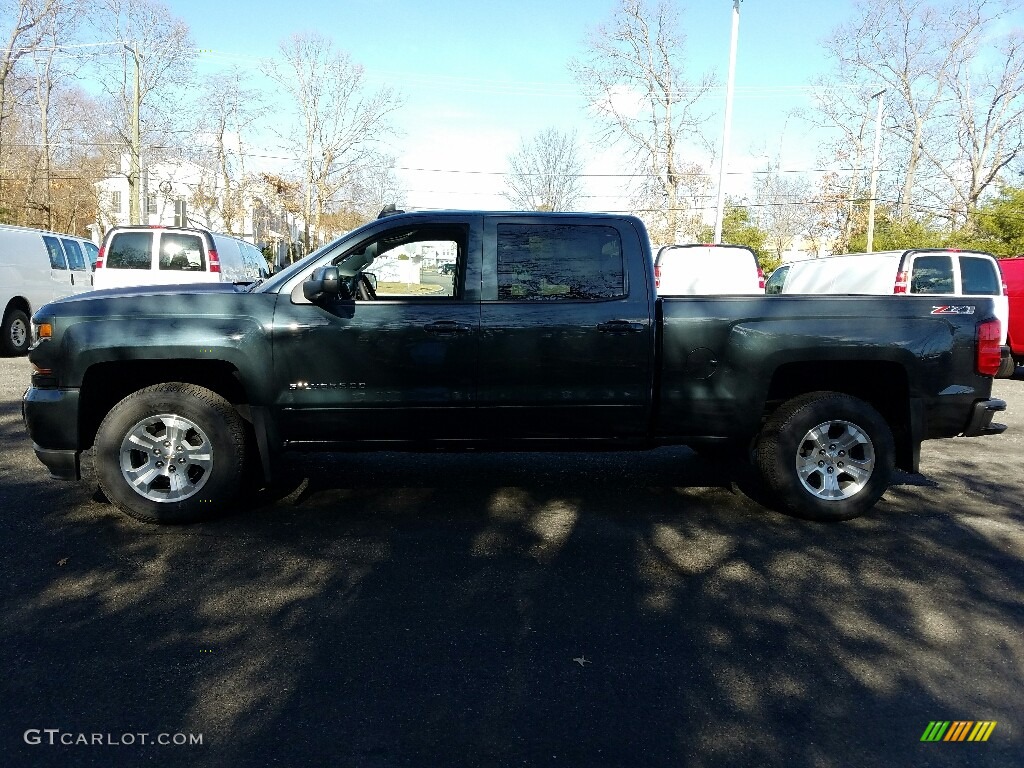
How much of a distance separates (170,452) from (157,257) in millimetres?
9048

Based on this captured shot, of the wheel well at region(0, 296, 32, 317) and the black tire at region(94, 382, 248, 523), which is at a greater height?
the wheel well at region(0, 296, 32, 317)

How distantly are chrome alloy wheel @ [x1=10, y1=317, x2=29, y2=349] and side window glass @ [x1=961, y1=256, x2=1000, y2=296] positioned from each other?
15.2 meters

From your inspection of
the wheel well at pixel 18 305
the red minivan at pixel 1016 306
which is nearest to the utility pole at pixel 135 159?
the wheel well at pixel 18 305

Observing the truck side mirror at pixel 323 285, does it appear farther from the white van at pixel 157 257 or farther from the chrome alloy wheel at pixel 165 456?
the white van at pixel 157 257

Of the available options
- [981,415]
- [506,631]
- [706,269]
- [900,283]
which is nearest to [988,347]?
[981,415]

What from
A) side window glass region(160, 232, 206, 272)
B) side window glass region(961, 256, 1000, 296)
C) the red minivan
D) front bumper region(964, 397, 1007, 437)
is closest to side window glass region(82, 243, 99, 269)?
side window glass region(160, 232, 206, 272)

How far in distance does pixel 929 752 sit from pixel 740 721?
62 cm

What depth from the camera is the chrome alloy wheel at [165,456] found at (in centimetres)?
471

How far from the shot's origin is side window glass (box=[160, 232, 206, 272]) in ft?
41.5

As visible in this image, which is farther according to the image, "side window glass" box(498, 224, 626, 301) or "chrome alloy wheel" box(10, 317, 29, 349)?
"chrome alloy wheel" box(10, 317, 29, 349)

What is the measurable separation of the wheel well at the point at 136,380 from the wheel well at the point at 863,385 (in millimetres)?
3495

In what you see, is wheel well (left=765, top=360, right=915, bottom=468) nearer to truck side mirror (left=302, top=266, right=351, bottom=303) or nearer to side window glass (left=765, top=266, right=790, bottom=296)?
truck side mirror (left=302, top=266, right=351, bottom=303)

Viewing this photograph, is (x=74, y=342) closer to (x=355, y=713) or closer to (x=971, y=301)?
(x=355, y=713)

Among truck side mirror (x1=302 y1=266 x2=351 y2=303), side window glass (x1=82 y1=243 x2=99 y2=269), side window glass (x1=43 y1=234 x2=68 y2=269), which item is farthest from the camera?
side window glass (x1=82 y1=243 x2=99 y2=269)
